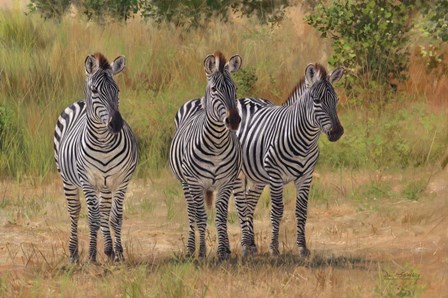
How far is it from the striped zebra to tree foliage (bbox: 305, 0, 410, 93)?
208 inches

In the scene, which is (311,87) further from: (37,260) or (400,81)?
(400,81)

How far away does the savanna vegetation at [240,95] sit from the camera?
7.56 m

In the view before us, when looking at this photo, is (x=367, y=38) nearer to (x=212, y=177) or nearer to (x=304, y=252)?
(x=304, y=252)

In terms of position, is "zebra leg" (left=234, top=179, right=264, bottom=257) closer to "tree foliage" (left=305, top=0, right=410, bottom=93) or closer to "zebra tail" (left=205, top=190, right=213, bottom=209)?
"zebra tail" (left=205, top=190, right=213, bottom=209)

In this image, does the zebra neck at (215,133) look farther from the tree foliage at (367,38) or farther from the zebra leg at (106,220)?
the tree foliage at (367,38)

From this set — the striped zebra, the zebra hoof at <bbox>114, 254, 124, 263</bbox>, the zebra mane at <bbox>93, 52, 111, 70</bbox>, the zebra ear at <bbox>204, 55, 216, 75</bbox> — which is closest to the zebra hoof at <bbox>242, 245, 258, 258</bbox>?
the striped zebra

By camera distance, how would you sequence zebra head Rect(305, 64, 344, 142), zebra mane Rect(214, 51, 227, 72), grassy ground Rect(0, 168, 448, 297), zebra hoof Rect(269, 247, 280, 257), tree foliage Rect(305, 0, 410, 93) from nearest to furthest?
grassy ground Rect(0, 168, 448, 297) → zebra mane Rect(214, 51, 227, 72) → zebra head Rect(305, 64, 344, 142) → zebra hoof Rect(269, 247, 280, 257) → tree foliage Rect(305, 0, 410, 93)

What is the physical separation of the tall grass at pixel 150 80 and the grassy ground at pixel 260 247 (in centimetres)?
46

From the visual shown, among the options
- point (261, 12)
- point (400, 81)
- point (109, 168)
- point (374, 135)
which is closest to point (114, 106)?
point (109, 168)

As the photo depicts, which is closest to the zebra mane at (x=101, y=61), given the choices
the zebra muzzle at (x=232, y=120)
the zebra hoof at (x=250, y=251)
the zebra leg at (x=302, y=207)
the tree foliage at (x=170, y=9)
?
the zebra muzzle at (x=232, y=120)

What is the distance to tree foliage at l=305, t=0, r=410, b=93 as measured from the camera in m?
13.4

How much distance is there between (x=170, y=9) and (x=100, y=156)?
968 centimetres

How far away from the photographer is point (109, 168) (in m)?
8.02

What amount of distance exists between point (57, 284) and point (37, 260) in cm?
75
